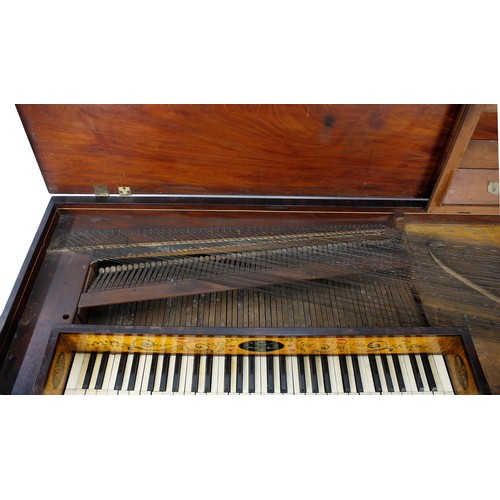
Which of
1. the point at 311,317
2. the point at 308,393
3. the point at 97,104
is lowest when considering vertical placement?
the point at 308,393

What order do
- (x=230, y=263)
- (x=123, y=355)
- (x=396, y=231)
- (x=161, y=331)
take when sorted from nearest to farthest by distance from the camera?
(x=161, y=331) → (x=123, y=355) → (x=230, y=263) → (x=396, y=231)

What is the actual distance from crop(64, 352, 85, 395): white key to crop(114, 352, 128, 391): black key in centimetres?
19

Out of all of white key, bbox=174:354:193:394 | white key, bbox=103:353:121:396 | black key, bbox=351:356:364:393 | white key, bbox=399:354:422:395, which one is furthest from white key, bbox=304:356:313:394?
white key, bbox=103:353:121:396

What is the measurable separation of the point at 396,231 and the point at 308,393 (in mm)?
1063

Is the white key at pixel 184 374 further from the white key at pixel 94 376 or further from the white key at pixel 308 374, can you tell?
the white key at pixel 308 374

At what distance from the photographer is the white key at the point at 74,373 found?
2393 mm

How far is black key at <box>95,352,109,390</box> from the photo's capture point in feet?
7.91

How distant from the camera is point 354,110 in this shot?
255 cm

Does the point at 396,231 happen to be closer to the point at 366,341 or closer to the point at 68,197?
the point at 366,341

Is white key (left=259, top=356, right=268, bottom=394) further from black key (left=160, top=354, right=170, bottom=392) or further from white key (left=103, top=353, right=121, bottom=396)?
white key (left=103, top=353, right=121, bottom=396)

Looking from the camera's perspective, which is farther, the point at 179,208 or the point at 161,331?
the point at 179,208

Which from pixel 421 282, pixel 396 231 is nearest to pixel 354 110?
pixel 396 231

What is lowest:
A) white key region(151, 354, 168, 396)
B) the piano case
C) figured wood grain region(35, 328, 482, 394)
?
white key region(151, 354, 168, 396)

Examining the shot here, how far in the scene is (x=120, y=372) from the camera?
2.44 metres
